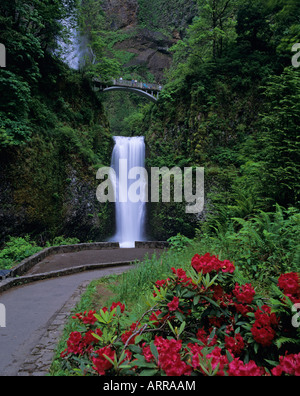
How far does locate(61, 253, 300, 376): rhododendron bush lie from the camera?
1.54 metres

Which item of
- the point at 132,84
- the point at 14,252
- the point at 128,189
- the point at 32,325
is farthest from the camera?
the point at 132,84

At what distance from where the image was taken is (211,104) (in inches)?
695

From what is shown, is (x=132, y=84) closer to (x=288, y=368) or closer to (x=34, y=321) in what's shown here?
(x=34, y=321)

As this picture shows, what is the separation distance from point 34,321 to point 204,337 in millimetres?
3444

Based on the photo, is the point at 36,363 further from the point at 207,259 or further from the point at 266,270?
the point at 266,270

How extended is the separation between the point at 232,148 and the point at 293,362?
16.8 m

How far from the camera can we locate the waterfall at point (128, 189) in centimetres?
1875

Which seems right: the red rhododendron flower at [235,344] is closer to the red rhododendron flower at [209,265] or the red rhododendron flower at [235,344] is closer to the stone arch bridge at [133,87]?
the red rhododendron flower at [209,265]

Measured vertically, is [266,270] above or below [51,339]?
above

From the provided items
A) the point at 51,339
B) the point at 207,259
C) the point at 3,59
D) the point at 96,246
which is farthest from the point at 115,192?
the point at 207,259

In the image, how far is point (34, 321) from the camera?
4270 millimetres

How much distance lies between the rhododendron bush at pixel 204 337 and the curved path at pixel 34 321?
4.45 feet

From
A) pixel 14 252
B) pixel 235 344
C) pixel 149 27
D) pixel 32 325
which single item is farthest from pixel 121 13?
pixel 235 344

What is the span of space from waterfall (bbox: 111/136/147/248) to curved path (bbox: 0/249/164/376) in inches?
410
